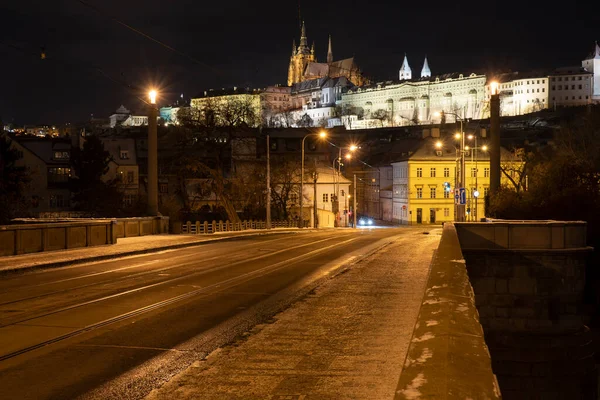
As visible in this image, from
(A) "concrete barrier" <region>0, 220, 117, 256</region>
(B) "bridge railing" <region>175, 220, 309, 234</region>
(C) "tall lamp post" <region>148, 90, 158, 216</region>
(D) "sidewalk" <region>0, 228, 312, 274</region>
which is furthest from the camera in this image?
(B) "bridge railing" <region>175, 220, 309, 234</region>

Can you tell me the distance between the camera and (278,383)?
6984 millimetres

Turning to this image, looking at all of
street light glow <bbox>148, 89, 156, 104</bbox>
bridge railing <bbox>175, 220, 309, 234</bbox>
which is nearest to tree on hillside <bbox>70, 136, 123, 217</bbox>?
bridge railing <bbox>175, 220, 309, 234</bbox>

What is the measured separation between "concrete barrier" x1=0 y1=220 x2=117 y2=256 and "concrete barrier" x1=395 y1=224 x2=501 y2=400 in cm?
1759

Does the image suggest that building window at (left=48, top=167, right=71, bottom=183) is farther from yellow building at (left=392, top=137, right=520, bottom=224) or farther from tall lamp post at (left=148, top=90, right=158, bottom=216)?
tall lamp post at (left=148, top=90, right=158, bottom=216)

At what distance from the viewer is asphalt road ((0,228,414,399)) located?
24.2 ft

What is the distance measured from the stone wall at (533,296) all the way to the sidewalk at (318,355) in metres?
12.6

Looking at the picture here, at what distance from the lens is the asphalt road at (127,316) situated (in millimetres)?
7367

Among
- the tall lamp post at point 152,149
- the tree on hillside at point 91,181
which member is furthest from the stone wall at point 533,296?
the tree on hillside at point 91,181

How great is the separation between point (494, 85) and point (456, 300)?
110ft

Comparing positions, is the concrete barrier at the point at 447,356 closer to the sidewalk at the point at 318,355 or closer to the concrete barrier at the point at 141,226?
the sidewalk at the point at 318,355

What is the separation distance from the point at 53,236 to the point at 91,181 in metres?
44.2

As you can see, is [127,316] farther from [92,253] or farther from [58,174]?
[58,174]

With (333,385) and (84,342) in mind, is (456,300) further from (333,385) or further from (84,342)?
(84,342)

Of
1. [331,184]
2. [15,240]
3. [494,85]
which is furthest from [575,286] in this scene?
[331,184]
